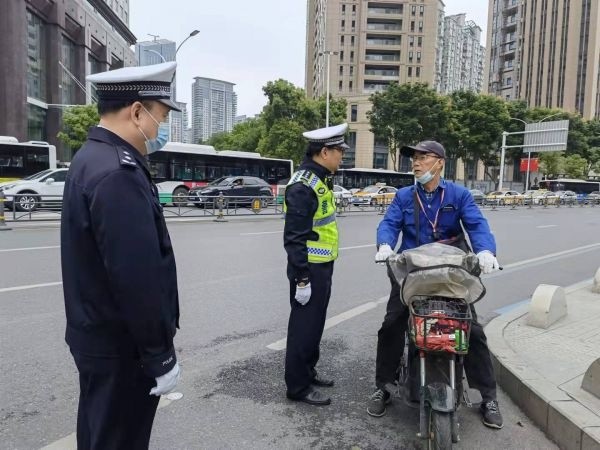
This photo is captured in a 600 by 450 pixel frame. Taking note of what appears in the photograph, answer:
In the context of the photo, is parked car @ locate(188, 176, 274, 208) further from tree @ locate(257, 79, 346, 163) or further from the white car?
tree @ locate(257, 79, 346, 163)

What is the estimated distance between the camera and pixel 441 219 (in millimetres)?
3312

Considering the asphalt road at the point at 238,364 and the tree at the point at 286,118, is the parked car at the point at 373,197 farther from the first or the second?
the asphalt road at the point at 238,364

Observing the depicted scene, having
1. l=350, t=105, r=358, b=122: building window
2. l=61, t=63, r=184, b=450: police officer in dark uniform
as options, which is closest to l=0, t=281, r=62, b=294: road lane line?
l=61, t=63, r=184, b=450: police officer in dark uniform

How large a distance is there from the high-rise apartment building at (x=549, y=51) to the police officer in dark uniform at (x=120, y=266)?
85590mm

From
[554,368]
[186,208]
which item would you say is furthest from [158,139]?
[186,208]

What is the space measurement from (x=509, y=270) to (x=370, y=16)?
2986 inches

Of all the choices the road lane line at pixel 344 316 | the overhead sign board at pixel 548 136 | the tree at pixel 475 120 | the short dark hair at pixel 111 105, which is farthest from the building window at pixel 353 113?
the short dark hair at pixel 111 105

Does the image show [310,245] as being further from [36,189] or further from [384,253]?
[36,189]

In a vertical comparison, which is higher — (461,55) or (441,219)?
(461,55)

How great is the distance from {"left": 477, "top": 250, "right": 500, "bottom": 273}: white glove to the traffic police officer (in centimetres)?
95

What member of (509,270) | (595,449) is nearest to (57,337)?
(595,449)

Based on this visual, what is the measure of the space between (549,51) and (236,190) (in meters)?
80.1

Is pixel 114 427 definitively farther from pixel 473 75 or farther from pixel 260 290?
pixel 473 75

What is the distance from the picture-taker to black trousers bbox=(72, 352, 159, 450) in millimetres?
1761
